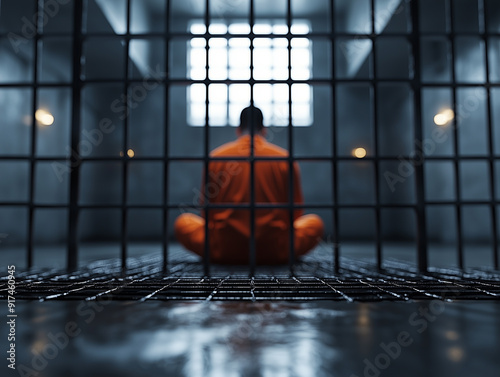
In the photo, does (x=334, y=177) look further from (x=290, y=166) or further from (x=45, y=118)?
(x=45, y=118)

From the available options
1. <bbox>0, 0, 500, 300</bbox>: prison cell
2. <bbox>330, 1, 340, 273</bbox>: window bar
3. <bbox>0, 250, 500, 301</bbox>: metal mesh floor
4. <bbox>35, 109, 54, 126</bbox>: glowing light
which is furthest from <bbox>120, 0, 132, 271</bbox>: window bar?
<bbox>35, 109, 54, 126</bbox>: glowing light

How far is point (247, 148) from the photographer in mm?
2162

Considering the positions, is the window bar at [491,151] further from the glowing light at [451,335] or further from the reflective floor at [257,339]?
the glowing light at [451,335]

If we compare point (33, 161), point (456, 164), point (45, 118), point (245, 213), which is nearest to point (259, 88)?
point (45, 118)

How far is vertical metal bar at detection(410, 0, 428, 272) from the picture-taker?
74.9 inches

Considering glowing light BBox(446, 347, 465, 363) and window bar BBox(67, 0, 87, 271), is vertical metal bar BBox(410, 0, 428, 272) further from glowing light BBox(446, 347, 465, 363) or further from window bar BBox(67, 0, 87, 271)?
window bar BBox(67, 0, 87, 271)

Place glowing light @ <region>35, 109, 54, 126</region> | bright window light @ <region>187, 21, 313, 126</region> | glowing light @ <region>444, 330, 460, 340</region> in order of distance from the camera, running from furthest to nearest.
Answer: bright window light @ <region>187, 21, 313, 126</region> < glowing light @ <region>35, 109, 54, 126</region> < glowing light @ <region>444, 330, 460, 340</region>

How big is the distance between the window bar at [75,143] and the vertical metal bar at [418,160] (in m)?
1.70

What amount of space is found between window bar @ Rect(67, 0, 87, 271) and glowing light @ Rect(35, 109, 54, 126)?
3438 mm

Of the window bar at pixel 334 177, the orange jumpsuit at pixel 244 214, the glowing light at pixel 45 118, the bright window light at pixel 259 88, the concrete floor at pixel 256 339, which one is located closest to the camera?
the concrete floor at pixel 256 339

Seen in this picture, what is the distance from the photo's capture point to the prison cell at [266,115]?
192 cm

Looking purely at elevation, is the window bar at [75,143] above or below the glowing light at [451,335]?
above
